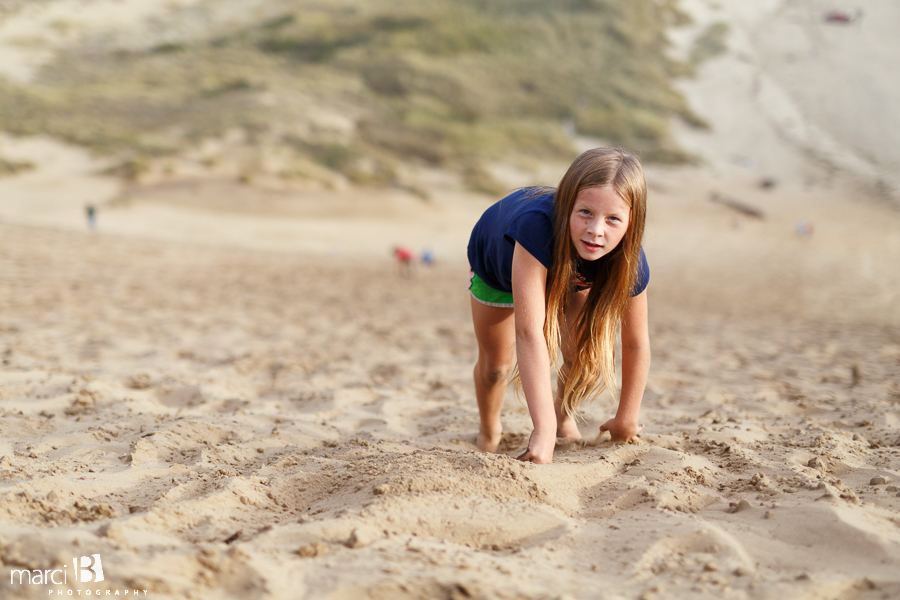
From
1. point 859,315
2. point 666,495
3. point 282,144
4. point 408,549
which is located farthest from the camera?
point 282,144

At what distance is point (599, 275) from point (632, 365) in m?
0.42

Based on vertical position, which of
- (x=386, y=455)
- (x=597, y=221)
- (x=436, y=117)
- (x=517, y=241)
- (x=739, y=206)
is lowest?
(x=739, y=206)

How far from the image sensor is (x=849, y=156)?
84.4 ft

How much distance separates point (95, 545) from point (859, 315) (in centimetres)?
929

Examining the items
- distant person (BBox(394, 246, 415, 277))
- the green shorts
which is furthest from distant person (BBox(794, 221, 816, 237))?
the green shorts

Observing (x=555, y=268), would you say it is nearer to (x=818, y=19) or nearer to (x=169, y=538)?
(x=169, y=538)

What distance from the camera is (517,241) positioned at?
2086mm

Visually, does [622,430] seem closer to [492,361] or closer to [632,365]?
[632,365]

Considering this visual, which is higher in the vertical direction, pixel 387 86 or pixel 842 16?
pixel 842 16

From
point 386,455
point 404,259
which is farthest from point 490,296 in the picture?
point 404,259

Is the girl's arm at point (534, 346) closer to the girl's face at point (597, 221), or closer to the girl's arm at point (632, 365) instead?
the girl's face at point (597, 221)

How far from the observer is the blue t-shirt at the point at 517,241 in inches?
82.2

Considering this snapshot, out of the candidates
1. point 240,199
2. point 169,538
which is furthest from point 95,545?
point 240,199

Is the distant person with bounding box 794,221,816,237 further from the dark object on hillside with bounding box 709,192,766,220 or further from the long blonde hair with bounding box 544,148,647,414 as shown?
the long blonde hair with bounding box 544,148,647,414
